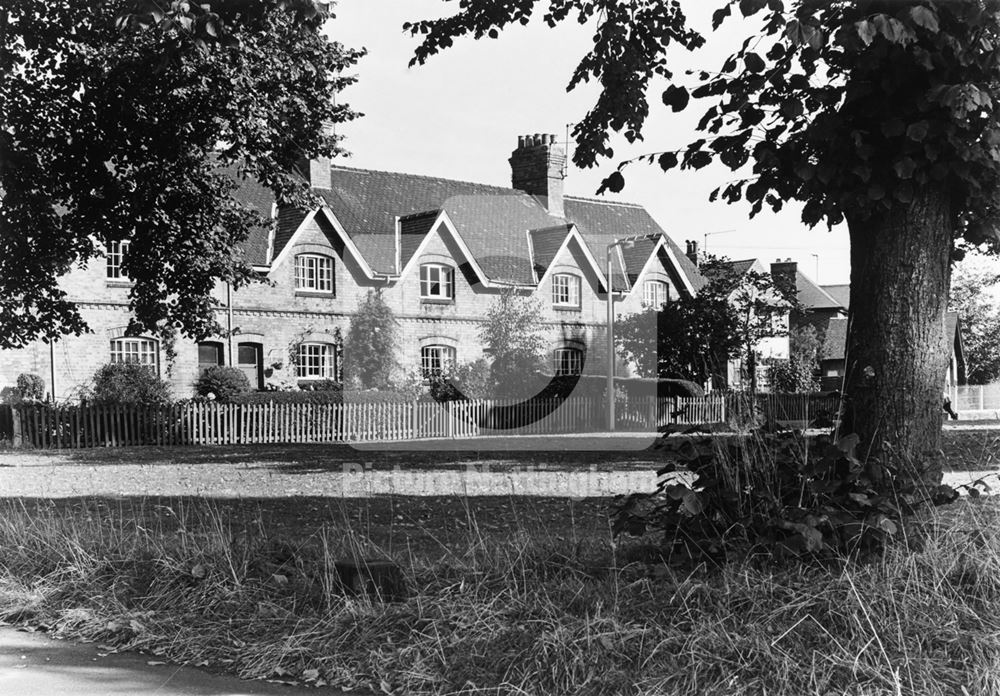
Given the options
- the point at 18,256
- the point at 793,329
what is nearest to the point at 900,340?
the point at 18,256

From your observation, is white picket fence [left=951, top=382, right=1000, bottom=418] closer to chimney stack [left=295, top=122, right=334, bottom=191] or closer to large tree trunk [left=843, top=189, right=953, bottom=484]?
chimney stack [left=295, top=122, right=334, bottom=191]

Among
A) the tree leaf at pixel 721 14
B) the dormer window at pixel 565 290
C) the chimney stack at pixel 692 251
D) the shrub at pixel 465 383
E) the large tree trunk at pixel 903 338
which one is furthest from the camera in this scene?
the chimney stack at pixel 692 251

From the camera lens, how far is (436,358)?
130 feet

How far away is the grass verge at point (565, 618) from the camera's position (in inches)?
190

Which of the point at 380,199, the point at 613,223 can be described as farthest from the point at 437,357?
the point at 613,223

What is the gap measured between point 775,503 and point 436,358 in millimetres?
34060

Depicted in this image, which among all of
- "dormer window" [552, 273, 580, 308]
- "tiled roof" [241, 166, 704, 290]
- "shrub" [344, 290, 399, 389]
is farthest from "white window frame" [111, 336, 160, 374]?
"dormer window" [552, 273, 580, 308]

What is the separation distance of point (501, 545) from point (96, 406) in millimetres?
21431

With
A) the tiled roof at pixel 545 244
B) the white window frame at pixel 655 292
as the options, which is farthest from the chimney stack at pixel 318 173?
the white window frame at pixel 655 292

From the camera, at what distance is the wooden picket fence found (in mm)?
24906

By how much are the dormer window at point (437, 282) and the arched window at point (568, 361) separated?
6.06 metres

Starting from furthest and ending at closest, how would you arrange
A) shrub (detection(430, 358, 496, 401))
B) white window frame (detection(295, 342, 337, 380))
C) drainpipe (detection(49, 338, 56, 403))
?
white window frame (detection(295, 342, 337, 380)) → shrub (detection(430, 358, 496, 401)) → drainpipe (detection(49, 338, 56, 403))

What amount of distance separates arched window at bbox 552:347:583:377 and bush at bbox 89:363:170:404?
1715 cm

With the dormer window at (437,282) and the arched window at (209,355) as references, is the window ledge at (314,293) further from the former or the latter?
the dormer window at (437,282)
